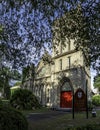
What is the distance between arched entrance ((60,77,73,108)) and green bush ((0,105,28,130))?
21.9 meters

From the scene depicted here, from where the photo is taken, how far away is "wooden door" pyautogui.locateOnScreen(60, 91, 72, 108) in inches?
1181

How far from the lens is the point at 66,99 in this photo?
30.6 metres

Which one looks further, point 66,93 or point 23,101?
point 66,93

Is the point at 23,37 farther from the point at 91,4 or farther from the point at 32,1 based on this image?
the point at 91,4

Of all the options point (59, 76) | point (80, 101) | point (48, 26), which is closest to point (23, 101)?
point (59, 76)

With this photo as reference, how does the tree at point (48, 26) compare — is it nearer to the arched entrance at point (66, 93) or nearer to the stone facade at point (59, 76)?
the stone facade at point (59, 76)

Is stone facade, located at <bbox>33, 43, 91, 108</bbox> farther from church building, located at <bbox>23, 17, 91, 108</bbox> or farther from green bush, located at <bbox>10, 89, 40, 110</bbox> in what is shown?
green bush, located at <bbox>10, 89, 40, 110</bbox>

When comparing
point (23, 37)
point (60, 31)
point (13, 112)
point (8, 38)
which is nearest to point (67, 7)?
point (60, 31)

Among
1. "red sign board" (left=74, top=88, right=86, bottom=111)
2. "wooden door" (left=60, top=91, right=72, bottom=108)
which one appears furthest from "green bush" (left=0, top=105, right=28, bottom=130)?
"wooden door" (left=60, top=91, right=72, bottom=108)

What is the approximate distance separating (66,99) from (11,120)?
2347cm

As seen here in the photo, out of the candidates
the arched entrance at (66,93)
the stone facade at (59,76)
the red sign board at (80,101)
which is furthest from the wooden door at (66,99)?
the red sign board at (80,101)

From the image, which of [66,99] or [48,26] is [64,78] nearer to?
[66,99]

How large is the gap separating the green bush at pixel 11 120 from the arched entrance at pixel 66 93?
2186 centimetres

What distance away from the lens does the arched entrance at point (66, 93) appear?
98.2 feet
